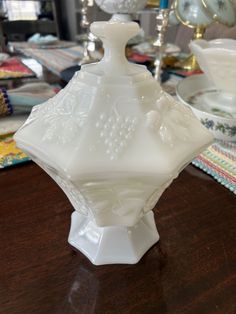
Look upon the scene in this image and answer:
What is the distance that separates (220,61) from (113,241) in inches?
13.3

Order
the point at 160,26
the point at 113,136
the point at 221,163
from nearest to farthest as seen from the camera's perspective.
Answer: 1. the point at 113,136
2. the point at 221,163
3. the point at 160,26

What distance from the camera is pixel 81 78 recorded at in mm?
249

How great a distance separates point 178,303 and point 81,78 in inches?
8.4

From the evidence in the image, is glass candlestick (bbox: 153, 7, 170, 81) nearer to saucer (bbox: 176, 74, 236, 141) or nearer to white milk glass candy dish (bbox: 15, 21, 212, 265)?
saucer (bbox: 176, 74, 236, 141)

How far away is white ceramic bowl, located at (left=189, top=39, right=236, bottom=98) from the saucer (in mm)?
24

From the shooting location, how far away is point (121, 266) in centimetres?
28

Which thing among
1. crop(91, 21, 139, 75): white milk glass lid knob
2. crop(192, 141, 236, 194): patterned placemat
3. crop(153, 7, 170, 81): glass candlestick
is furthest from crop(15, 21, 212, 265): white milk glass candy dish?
crop(153, 7, 170, 81): glass candlestick

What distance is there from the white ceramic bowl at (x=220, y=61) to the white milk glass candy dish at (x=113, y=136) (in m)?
0.23

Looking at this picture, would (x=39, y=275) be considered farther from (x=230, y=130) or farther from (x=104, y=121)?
(x=230, y=130)

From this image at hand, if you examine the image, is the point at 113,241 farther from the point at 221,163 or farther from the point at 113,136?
the point at 221,163

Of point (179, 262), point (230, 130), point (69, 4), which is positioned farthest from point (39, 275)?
point (69, 4)

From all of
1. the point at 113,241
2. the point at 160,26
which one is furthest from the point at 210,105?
the point at 113,241

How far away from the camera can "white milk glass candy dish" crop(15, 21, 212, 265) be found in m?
0.21

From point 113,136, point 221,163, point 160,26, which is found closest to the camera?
point 113,136
